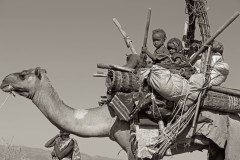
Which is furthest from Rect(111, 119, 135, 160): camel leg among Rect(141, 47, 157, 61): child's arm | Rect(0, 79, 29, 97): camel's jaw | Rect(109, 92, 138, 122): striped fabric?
Rect(0, 79, 29, 97): camel's jaw

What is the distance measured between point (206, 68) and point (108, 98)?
1.72 metres

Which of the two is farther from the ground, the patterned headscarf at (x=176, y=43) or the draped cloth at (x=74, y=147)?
the patterned headscarf at (x=176, y=43)

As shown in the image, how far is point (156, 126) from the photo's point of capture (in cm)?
821

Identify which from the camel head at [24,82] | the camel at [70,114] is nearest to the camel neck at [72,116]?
the camel at [70,114]

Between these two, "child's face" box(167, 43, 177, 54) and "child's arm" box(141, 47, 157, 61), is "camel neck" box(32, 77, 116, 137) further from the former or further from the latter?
"child's face" box(167, 43, 177, 54)

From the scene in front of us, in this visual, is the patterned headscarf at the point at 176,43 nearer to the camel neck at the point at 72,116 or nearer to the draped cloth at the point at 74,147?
the camel neck at the point at 72,116

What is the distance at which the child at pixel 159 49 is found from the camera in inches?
328

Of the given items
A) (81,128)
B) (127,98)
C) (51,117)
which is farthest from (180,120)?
(51,117)

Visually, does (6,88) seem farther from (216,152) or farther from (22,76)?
(216,152)

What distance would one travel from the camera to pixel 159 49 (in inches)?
336

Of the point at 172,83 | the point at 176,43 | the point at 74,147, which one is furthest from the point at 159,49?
the point at 74,147

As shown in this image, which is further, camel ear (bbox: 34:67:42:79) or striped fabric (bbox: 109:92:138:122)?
camel ear (bbox: 34:67:42:79)

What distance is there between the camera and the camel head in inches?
338

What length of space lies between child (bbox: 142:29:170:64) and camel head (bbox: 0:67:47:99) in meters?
1.94
